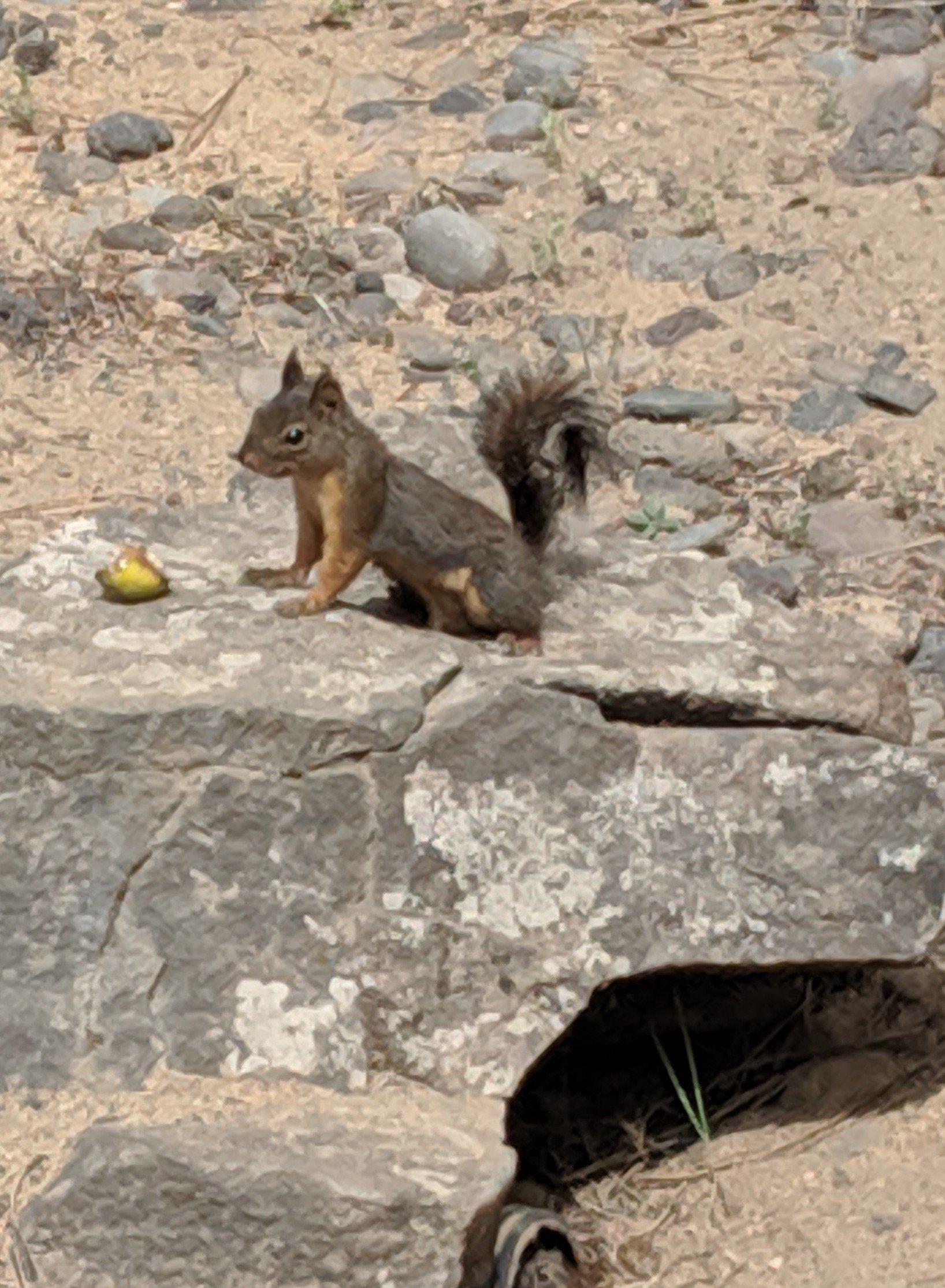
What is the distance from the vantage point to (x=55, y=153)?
756 centimetres

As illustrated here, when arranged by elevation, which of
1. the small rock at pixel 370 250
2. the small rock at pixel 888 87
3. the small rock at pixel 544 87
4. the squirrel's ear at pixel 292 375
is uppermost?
the squirrel's ear at pixel 292 375

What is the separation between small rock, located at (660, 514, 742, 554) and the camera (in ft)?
20.0

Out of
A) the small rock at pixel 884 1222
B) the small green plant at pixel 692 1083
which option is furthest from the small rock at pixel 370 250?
the small rock at pixel 884 1222

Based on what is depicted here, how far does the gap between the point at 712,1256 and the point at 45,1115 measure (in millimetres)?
1224

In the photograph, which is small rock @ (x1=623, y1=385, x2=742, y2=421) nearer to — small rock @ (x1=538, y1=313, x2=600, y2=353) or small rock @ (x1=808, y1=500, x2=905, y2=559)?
small rock @ (x1=538, y1=313, x2=600, y2=353)

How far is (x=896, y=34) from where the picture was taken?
7.84 meters

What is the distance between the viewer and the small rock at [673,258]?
7.08m

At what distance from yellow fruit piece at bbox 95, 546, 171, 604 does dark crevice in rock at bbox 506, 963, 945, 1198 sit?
1.14 metres

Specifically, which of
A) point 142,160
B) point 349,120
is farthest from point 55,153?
point 349,120

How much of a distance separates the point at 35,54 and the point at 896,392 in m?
3.09

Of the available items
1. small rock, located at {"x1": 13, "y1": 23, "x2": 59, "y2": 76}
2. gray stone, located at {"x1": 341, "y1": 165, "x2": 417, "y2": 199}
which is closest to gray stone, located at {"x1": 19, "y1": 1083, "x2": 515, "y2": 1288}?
gray stone, located at {"x1": 341, "y1": 165, "x2": 417, "y2": 199}

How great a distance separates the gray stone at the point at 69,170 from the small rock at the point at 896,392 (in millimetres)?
2418

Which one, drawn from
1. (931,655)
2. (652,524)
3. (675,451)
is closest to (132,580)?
(652,524)

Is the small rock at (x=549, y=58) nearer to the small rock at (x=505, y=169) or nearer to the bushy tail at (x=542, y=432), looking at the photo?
the small rock at (x=505, y=169)
